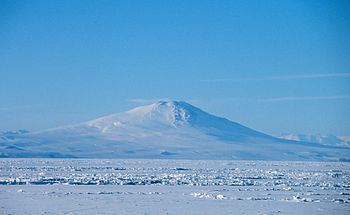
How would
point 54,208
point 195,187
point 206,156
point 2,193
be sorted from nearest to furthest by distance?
point 54,208 → point 2,193 → point 195,187 → point 206,156

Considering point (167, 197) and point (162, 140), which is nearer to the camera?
point (167, 197)

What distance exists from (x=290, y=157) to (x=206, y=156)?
18771 mm

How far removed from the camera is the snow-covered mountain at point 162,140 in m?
130

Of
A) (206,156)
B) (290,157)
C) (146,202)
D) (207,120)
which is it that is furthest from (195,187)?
(207,120)

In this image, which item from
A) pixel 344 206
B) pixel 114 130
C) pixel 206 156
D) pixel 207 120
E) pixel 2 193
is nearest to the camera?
pixel 344 206

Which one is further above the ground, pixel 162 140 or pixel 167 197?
pixel 162 140

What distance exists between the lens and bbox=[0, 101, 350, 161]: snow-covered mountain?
5138 inches

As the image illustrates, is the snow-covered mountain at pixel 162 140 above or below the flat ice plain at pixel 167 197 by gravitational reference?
above

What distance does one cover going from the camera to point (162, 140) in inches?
6132

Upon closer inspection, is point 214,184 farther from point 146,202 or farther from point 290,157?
point 290,157

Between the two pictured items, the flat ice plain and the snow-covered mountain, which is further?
the snow-covered mountain

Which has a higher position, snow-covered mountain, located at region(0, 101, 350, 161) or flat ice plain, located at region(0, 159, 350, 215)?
snow-covered mountain, located at region(0, 101, 350, 161)

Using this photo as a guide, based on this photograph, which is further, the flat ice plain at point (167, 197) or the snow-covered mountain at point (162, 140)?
the snow-covered mountain at point (162, 140)

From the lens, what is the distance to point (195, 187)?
101 ft
